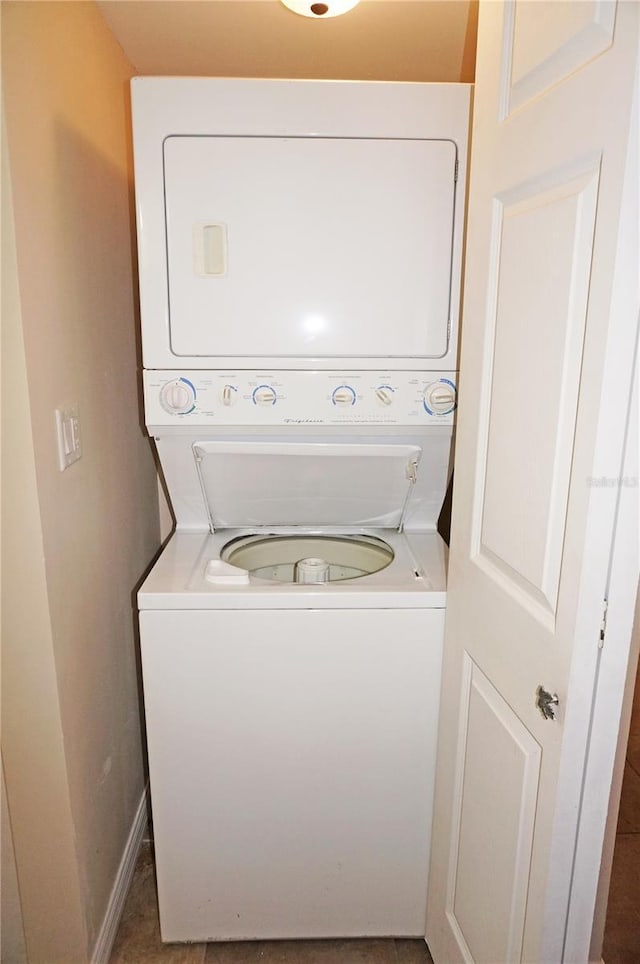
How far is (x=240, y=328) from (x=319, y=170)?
1.33ft

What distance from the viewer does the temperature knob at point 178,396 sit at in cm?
154

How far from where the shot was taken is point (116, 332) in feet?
5.77

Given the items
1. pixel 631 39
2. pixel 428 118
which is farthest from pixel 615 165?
pixel 428 118

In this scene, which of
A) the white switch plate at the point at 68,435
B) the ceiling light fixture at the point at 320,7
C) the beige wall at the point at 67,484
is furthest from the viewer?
the ceiling light fixture at the point at 320,7

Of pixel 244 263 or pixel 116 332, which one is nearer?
pixel 244 263

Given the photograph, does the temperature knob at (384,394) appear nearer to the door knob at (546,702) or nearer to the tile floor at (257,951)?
the door knob at (546,702)

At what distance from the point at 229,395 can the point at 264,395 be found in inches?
3.4

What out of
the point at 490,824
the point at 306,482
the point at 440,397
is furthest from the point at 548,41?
the point at 490,824

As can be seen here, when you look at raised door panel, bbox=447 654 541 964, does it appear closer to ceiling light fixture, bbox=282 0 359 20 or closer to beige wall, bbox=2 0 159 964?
beige wall, bbox=2 0 159 964

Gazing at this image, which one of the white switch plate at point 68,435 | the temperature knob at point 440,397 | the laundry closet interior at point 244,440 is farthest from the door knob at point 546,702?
the white switch plate at point 68,435

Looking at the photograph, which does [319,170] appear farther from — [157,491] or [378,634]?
[157,491]

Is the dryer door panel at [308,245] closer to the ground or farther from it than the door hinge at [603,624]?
farther from it

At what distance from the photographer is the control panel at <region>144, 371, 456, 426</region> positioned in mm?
1541

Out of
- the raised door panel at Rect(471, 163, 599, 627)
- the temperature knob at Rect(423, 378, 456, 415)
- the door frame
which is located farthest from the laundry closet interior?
the door frame
